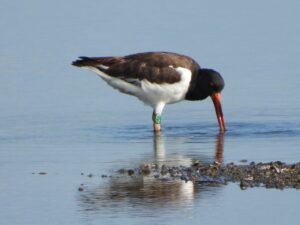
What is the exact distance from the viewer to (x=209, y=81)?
17438mm

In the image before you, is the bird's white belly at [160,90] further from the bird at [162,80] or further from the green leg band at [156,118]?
the green leg band at [156,118]

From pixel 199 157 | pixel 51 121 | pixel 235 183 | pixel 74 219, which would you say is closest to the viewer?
pixel 74 219

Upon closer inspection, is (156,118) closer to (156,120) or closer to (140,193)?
(156,120)

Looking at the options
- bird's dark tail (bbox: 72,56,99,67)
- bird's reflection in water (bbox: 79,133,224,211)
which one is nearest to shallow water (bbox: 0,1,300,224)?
bird's reflection in water (bbox: 79,133,224,211)

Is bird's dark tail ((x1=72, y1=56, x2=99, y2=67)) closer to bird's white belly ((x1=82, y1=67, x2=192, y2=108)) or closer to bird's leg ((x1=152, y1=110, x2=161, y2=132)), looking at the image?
bird's white belly ((x1=82, y1=67, x2=192, y2=108))

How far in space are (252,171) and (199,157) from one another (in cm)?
153

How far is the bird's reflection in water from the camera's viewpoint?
1170 cm

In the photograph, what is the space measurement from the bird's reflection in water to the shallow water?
0.01 metres

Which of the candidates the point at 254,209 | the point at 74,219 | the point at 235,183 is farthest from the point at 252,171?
the point at 74,219

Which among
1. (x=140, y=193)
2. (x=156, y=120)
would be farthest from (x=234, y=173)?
(x=156, y=120)

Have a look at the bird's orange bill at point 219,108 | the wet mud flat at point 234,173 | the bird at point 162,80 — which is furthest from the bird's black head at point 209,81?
the wet mud flat at point 234,173

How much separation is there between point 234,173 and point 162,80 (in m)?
4.68

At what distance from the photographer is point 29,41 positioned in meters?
22.9

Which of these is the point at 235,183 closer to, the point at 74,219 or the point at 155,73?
the point at 74,219
